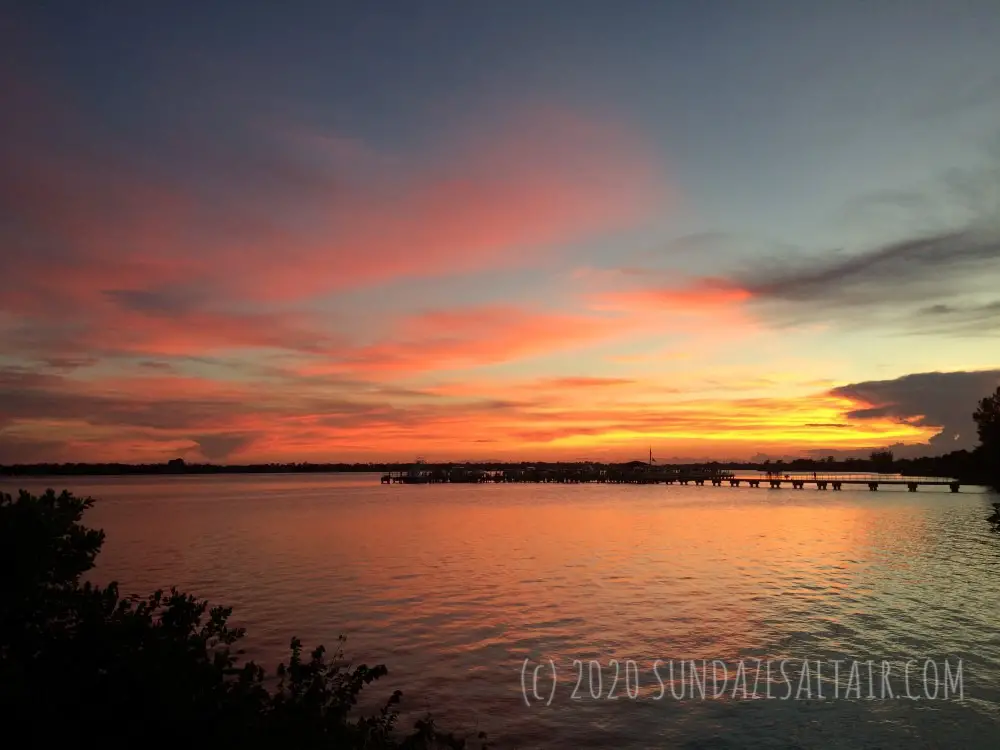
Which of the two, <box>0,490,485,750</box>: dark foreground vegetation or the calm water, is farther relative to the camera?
the calm water

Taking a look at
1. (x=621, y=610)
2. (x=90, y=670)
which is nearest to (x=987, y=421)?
(x=621, y=610)

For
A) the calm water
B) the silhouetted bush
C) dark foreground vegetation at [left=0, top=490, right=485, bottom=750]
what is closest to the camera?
dark foreground vegetation at [left=0, top=490, right=485, bottom=750]

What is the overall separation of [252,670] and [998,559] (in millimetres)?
54434

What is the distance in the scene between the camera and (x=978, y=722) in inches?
723

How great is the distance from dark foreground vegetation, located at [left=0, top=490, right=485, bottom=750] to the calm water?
10.2 metres

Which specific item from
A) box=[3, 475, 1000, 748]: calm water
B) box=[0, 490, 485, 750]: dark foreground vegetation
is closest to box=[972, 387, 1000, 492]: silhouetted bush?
box=[3, 475, 1000, 748]: calm water

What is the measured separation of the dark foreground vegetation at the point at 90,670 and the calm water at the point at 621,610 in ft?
33.5

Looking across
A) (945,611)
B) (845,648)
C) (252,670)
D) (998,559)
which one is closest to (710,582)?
(945,611)

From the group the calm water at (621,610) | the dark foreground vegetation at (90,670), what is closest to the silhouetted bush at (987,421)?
the calm water at (621,610)

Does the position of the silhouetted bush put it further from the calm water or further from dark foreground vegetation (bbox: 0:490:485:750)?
dark foreground vegetation (bbox: 0:490:485:750)

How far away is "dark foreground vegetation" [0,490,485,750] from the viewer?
9047 millimetres

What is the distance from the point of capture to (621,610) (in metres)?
32.2

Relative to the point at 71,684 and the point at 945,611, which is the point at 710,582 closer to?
the point at 945,611

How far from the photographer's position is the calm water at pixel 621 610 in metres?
19.0
